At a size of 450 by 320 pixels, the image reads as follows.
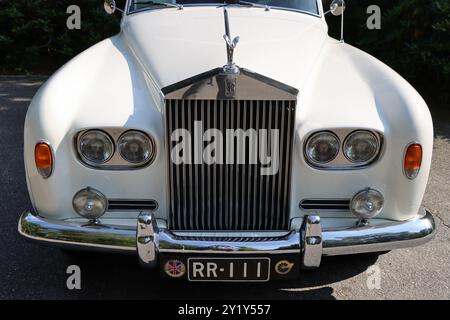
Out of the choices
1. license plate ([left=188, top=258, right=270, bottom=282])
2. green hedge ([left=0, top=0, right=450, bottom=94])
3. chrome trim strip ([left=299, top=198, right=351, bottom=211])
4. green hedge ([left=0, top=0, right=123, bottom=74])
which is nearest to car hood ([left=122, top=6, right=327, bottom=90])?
chrome trim strip ([left=299, top=198, right=351, bottom=211])

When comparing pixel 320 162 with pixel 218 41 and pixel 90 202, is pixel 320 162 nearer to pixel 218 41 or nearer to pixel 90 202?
pixel 218 41

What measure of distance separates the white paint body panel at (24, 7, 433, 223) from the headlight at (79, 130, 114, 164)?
5 cm

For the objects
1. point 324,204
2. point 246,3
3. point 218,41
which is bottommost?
point 324,204

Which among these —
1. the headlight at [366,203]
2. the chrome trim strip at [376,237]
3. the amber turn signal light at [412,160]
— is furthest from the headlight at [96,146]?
the amber turn signal light at [412,160]

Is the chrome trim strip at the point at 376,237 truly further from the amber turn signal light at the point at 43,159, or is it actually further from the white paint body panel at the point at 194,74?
the amber turn signal light at the point at 43,159

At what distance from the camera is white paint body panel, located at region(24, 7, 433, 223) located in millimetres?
2588

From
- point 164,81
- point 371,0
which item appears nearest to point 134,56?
point 164,81

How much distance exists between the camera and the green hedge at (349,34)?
6.35 m

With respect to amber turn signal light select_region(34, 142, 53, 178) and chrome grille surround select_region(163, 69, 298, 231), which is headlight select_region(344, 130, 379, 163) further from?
amber turn signal light select_region(34, 142, 53, 178)

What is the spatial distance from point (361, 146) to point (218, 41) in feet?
3.53

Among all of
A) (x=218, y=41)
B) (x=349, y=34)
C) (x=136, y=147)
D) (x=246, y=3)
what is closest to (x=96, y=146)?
(x=136, y=147)

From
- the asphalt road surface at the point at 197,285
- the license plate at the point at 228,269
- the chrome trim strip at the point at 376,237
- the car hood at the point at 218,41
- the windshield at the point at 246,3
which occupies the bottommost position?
the asphalt road surface at the point at 197,285

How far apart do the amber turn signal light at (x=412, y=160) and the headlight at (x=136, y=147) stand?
1.29 metres

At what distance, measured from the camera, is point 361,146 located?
264 cm
